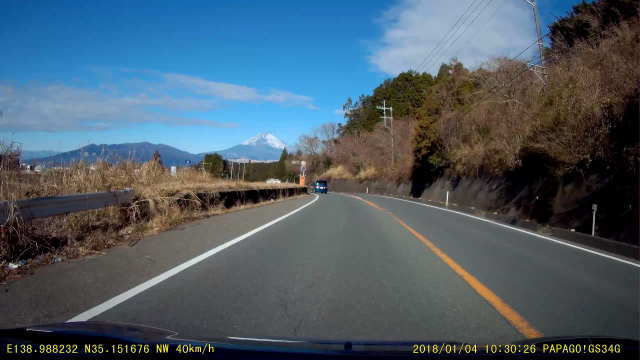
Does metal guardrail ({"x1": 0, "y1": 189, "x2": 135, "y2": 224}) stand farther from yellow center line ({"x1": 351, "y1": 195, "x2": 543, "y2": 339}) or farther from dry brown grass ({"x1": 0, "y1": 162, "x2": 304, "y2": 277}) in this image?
yellow center line ({"x1": 351, "y1": 195, "x2": 543, "y2": 339})

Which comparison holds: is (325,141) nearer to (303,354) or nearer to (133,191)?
(133,191)

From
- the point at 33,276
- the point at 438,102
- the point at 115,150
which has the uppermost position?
the point at 438,102

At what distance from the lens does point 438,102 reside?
42.2m

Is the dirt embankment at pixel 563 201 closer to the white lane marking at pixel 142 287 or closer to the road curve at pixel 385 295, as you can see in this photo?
the road curve at pixel 385 295

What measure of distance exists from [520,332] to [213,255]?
5.35m

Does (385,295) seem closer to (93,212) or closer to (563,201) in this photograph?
(93,212)

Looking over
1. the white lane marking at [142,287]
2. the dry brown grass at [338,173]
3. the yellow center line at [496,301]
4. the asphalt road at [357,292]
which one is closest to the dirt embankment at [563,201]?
the asphalt road at [357,292]

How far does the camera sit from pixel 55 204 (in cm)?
749

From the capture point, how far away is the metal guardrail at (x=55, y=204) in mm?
6562

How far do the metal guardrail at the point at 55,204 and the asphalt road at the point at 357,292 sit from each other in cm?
118

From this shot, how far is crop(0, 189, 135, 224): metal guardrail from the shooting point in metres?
6.56

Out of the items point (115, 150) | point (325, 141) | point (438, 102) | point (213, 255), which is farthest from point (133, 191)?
point (325, 141)

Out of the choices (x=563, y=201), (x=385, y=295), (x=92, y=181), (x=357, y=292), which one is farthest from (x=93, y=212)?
(x=563, y=201)

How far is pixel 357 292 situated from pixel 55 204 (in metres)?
5.40
